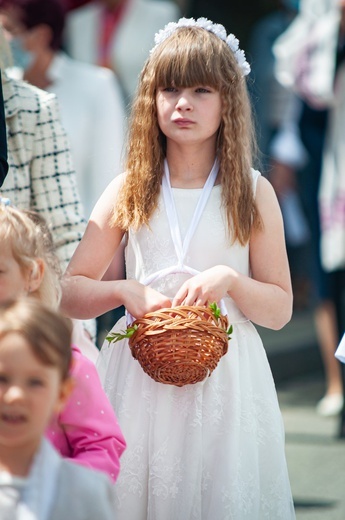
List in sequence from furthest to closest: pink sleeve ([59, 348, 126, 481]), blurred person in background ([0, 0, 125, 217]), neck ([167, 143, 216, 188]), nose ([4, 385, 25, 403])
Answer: blurred person in background ([0, 0, 125, 217]), neck ([167, 143, 216, 188]), pink sleeve ([59, 348, 126, 481]), nose ([4, 385, 25, 403])

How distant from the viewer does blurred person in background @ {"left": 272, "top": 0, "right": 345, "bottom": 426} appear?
7191mm

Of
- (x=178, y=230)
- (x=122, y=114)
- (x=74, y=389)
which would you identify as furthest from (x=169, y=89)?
(x=122, y=114)

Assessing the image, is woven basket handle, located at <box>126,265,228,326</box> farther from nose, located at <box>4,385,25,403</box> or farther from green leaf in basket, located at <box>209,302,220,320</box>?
nose, located at <box>4,385,25,403</box>

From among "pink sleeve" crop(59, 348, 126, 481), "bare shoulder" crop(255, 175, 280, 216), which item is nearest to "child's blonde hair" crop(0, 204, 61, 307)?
"pink sleeve" crop(59, 348, 126, 481)

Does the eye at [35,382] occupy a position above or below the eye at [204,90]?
below

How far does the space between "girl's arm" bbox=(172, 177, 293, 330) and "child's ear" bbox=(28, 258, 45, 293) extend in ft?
1.61

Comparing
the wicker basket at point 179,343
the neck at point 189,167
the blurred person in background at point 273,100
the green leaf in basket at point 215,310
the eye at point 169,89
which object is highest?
the eye at point 169,89

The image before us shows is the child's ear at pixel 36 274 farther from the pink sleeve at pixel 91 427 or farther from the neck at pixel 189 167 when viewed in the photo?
the neck at pixel 189 167

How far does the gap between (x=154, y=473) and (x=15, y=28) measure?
2969 mm

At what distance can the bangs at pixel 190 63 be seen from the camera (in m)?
3.71

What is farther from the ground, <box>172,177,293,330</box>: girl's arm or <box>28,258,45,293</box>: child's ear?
<box>28,258,45,293</box>: child's ear

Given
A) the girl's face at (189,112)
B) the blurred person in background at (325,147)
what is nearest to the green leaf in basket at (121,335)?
the girl's face at (189,112)

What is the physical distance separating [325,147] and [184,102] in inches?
148

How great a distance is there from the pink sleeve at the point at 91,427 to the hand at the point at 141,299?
1.27ft
